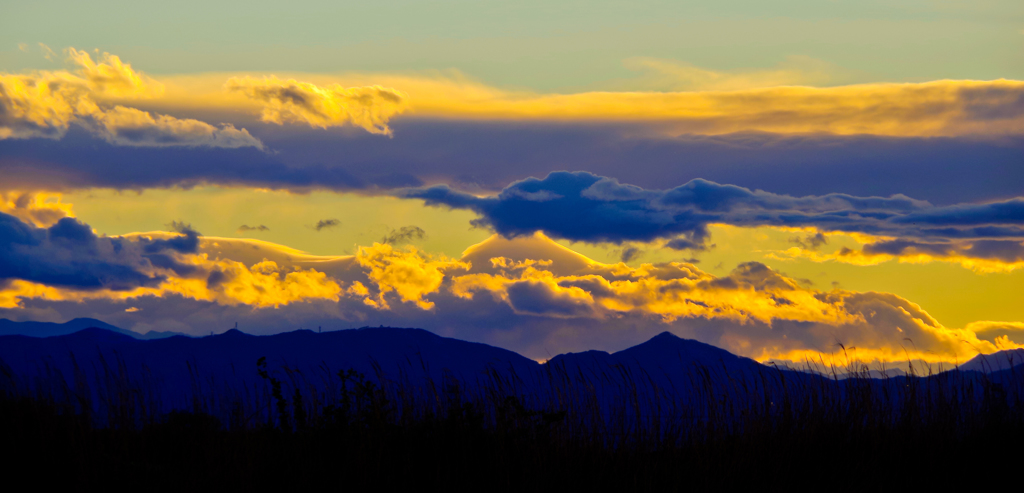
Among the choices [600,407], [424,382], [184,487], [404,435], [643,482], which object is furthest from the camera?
[424,382]

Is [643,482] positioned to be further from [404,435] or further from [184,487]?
[184,487]

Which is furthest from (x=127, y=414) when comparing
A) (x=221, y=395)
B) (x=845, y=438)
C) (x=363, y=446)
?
(x=845, y=438)

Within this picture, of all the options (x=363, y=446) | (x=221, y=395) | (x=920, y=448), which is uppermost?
(x=221, y=395)

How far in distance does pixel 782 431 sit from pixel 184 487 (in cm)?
973

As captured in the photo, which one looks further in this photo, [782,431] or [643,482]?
[782,431]

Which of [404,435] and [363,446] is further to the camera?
[404,435]

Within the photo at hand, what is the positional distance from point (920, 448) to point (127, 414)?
13.7 metres

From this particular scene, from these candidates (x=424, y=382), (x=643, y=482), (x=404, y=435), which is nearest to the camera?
(x=643, y=482)

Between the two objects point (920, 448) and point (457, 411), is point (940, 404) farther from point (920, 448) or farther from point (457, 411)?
point (457, 411)

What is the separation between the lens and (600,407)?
13.8 metres

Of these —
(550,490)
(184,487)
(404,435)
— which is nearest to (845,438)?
(550,490)

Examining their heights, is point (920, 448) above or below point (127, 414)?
below

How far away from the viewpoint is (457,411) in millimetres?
13109

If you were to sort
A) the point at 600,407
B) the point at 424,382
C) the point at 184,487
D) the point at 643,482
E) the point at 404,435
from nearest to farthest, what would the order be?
the point at 184,487, the point at 643,482, the point at 404,435, the point at 600,407, the point at 424,382
